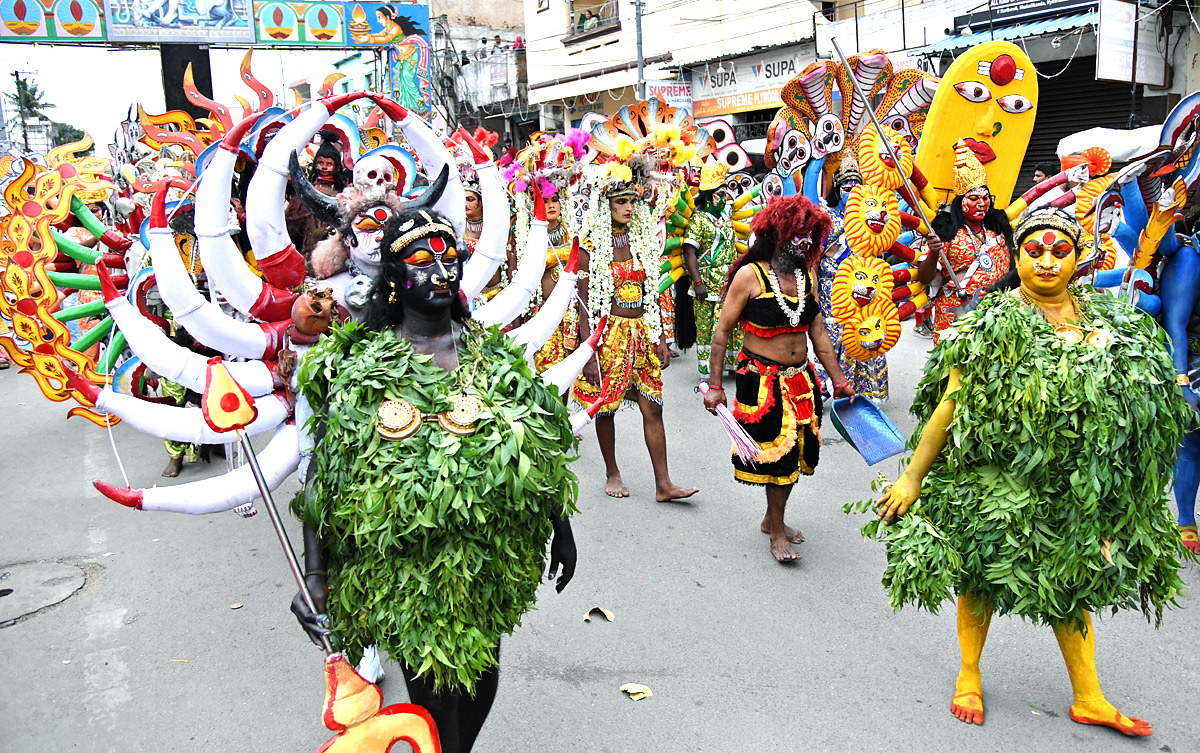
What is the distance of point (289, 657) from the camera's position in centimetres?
439

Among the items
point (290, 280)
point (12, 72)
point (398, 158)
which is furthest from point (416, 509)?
point (12, 72)

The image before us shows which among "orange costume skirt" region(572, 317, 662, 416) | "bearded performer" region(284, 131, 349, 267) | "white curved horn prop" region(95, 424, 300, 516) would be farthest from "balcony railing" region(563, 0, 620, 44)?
"white curved horn prop" region(95, 424, 300, 516)

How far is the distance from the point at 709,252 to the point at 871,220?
13.8 feet

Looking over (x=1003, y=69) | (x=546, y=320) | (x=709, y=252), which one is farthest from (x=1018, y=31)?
(x=546, y=320)

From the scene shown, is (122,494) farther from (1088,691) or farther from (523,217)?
(523,217)

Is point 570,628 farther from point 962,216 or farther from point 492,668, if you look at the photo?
point 962,216

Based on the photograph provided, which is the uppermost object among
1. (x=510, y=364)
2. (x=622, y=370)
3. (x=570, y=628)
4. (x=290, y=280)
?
(x=290, y=280)

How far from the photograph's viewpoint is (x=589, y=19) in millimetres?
27375

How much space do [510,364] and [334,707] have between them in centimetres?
112

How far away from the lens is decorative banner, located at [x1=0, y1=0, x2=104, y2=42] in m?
13.4

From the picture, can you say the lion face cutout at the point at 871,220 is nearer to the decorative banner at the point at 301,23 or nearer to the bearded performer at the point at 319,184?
the bearded performer at the point at 319,184

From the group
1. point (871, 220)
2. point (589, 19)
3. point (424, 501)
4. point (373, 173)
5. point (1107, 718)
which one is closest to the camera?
point (424, 501)

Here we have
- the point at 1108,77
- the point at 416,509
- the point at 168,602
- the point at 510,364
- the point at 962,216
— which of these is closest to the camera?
the point at 416,509

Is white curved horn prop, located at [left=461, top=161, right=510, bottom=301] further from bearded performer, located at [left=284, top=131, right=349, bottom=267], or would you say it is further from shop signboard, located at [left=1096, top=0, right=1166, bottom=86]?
shop signboard, located at [left=1096, top=0, right=1166, bottom=86]
